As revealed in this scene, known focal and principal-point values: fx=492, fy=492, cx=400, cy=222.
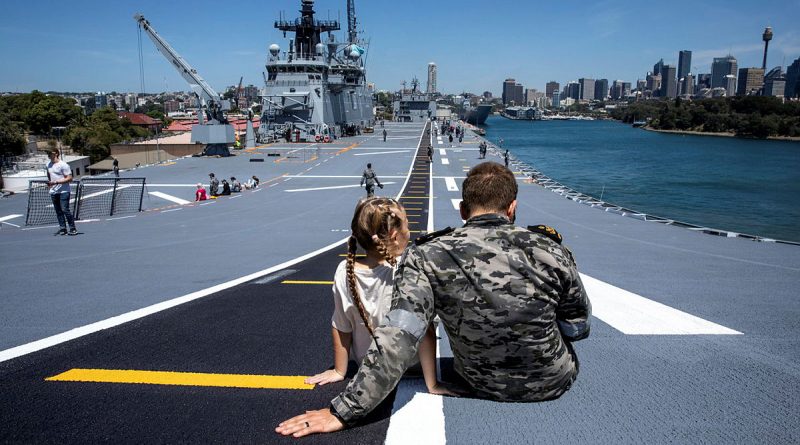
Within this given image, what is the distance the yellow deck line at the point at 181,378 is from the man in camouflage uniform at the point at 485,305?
55 centimetres

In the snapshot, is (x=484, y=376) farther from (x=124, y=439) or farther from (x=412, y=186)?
(x=412, y=186)

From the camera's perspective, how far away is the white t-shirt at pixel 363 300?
3.02 metres

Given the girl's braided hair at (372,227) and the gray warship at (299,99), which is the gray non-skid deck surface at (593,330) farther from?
the gray warship at (299,99)

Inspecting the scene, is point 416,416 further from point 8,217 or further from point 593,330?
point 8,217

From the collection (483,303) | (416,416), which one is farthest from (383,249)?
(416,416)

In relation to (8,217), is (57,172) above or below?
above

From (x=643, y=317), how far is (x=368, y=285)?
278 centimetres

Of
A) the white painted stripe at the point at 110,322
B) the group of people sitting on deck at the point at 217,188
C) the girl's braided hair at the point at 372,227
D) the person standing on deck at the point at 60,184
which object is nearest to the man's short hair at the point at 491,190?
the girl's braided hair at the point at 372,227

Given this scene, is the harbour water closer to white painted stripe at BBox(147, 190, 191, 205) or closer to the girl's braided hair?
white painted stripe at BBox(147, 190, 191, 205)

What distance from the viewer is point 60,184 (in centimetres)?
948

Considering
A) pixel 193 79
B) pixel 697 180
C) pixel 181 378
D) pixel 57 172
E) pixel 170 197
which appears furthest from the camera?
pixel 697 180

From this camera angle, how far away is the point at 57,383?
3119 millimetres

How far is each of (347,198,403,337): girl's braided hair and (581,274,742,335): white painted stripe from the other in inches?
90.5

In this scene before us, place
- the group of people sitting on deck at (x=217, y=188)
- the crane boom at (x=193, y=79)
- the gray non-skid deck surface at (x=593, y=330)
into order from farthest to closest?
1. the crane boom at (x=193, y=79)
2. the group of people sitting on deck at (x=217, y=188)
3. the gray non-skid deck surface at (x=593, y=330)
